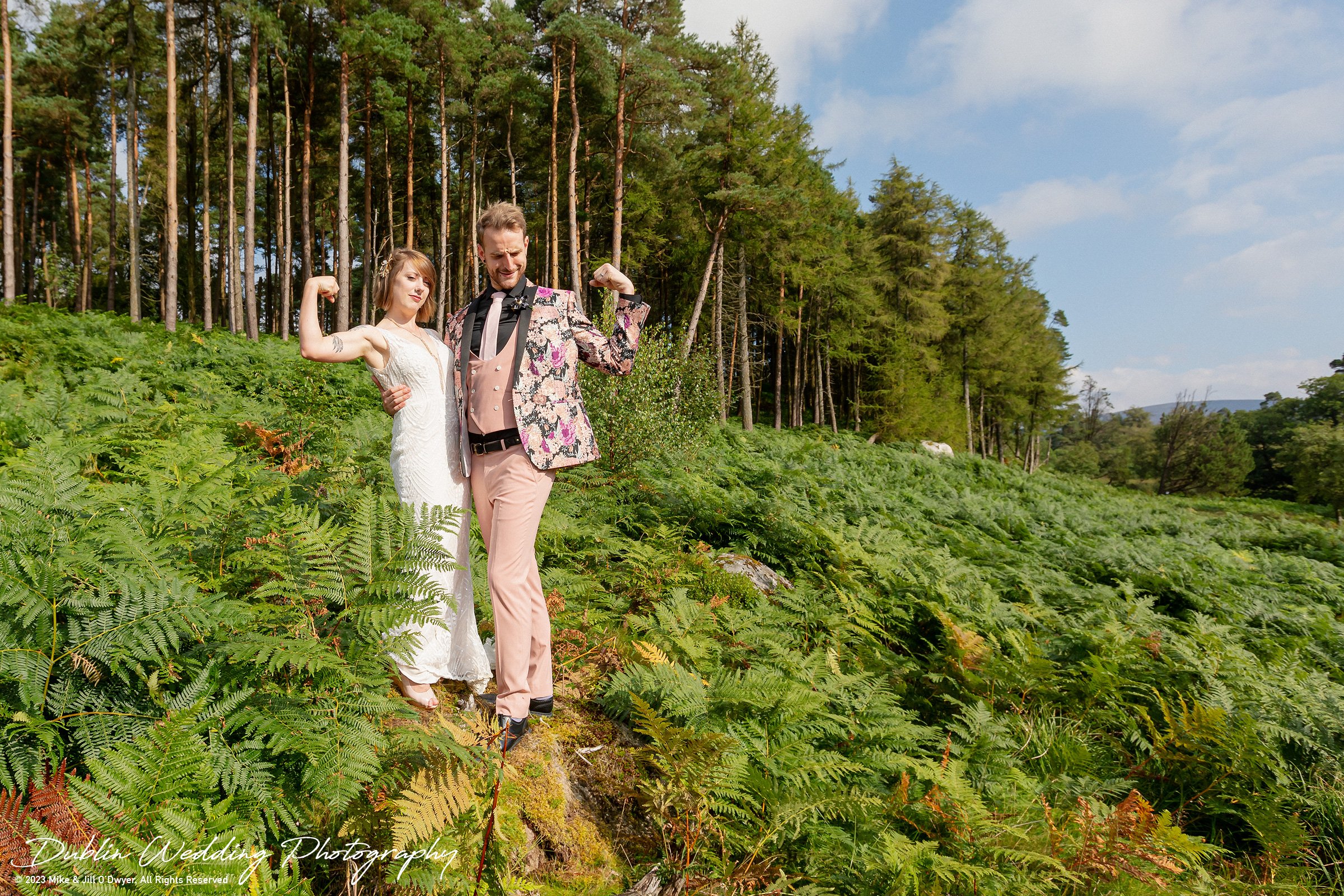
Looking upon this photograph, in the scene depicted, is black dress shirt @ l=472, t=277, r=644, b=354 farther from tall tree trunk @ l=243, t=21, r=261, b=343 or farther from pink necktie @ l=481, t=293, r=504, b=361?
tall tree trunk @ l=243, t=21, r=261, b=343

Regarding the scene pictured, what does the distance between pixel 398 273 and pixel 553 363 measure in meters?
0.90

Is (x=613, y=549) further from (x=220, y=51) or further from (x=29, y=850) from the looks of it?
(x=220, y=51)

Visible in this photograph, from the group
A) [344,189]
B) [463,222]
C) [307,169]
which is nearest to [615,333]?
[344,189]

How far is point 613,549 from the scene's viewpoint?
446 cm

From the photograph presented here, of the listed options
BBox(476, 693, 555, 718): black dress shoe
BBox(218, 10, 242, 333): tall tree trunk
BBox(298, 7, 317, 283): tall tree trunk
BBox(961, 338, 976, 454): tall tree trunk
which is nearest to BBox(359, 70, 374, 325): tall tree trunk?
BBox(298, 7, 317, 283): tall tree trunk

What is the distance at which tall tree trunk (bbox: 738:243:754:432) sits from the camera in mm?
20844

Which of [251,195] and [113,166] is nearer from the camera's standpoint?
[251,195]

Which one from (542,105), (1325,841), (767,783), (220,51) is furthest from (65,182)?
(1325,841)

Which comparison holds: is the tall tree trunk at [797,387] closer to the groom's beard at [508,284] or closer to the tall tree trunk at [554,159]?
the tall tree trunk at [554,159]

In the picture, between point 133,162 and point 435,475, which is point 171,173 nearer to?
point 133,162

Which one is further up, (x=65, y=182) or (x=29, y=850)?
(x=65, y=182)

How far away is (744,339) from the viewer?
70.9 ft

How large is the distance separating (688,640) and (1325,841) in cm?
343

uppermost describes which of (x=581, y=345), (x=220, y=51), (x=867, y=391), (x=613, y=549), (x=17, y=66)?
(x=220, y=51)
